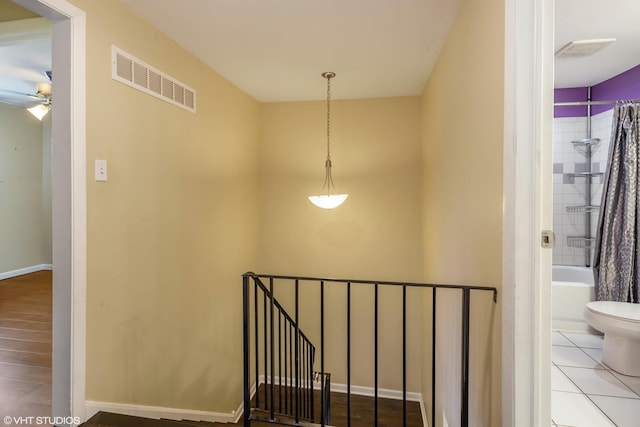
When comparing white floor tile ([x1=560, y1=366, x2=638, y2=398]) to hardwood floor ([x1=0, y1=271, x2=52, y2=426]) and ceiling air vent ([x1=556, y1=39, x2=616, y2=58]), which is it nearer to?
ceiling air vent ([x1=556, y1=39, x2=616, y2=58])

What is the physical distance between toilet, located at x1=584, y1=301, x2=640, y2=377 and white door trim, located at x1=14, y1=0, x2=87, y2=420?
339cm

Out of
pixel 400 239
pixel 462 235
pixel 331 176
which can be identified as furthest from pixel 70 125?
pixel 400 239

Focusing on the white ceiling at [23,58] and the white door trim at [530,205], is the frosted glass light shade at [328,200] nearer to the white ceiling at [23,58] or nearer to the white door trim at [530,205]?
the white door trim at [530,205]

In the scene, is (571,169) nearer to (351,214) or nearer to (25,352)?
(351,214)

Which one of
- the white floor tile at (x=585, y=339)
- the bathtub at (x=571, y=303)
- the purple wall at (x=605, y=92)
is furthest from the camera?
the bathtub at (x=571, y=303)

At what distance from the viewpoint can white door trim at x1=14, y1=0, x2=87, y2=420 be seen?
1632 mm

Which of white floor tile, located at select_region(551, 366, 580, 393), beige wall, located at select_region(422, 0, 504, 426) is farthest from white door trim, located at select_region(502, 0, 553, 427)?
white floor tile, located at select_region(551, 366, 580, 393)

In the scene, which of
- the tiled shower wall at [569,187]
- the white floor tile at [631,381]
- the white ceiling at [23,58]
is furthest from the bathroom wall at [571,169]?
the white ceiling at [23,58]

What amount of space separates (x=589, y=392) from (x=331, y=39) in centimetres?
295

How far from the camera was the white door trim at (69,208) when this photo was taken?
64.2 inches

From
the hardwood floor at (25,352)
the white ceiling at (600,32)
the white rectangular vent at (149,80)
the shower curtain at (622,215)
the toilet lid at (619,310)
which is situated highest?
the white ceiling at (600,32)

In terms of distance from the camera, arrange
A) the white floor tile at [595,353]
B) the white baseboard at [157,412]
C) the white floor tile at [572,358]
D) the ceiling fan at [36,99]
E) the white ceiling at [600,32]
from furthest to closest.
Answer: the ceiling fan at [36,99] → the white floor tile at [595,353] → the white floor tile at [572,358] → the white ceiling at [600,32] → the white baseboard at [157,412]

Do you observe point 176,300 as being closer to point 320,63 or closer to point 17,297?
point 320,63

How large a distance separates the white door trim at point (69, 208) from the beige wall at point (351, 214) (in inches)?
99.4
